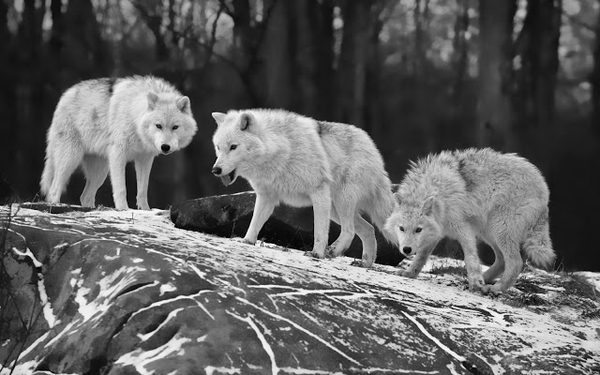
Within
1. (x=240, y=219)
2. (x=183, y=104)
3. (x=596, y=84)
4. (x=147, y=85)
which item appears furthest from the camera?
(x=596, y=84)

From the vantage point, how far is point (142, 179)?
33.4ft

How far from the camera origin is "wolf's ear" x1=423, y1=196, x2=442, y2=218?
7938mm

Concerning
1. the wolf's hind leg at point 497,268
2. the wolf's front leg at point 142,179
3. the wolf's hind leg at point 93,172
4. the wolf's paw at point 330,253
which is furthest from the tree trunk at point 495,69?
the wolf's paw at point 330,253

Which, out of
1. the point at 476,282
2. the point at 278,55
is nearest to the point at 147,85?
the point at 476,282

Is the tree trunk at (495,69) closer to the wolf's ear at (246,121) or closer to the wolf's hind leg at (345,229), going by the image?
the wolf's hind leg at (345,229)

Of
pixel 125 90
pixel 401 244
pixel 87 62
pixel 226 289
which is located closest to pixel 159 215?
pixel 125 90

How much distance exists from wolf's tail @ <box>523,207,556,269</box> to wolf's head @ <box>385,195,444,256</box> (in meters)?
0.92

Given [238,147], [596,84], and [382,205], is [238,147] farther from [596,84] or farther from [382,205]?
[596,84]

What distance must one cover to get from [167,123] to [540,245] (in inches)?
190

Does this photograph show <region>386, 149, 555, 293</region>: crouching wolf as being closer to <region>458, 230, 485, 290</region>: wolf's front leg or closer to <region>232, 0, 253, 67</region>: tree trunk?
<region>458, 230, 485, 290</region>: wolf's front leg

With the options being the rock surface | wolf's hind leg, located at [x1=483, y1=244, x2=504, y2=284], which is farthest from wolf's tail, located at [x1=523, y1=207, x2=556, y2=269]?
the rock surface

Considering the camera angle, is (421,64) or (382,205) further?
(421,64)

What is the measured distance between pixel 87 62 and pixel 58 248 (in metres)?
11.6

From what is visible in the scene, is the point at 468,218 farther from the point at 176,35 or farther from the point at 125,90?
the point at 176,35
